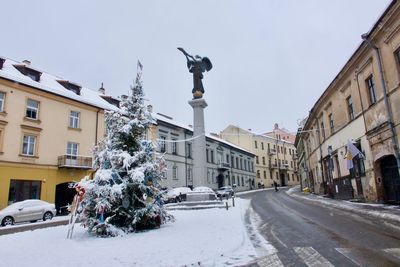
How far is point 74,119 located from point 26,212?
1087 centimetres

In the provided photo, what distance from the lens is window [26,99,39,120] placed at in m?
24.8

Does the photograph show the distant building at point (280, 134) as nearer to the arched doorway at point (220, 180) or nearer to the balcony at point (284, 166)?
the balcony at point (284, 166)

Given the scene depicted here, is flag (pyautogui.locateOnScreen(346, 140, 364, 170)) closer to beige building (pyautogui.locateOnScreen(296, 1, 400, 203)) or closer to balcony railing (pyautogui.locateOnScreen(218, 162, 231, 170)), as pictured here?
beige building (pyautogui.locateOnScreen(296, 1, 400, 203))

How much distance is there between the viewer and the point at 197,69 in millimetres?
20125

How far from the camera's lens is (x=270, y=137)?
73.6m

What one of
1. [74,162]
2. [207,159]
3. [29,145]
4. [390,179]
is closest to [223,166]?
[207,159]

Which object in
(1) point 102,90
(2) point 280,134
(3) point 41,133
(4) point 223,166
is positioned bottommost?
(4) point 223,166

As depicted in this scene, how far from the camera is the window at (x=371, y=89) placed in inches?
711

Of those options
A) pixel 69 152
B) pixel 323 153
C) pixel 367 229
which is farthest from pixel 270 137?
pixel 367 229

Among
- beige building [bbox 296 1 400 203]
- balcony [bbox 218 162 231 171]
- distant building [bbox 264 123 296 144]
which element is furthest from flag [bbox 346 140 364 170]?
distant building [bbox 264 123 296 144]

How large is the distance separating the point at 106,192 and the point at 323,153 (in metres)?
24.9

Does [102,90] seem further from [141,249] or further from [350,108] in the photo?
[141,249]

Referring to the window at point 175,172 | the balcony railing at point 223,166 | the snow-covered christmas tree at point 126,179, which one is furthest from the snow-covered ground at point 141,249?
the balcony railing at point 223,166

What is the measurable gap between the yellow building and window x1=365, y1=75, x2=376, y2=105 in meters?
22.3
